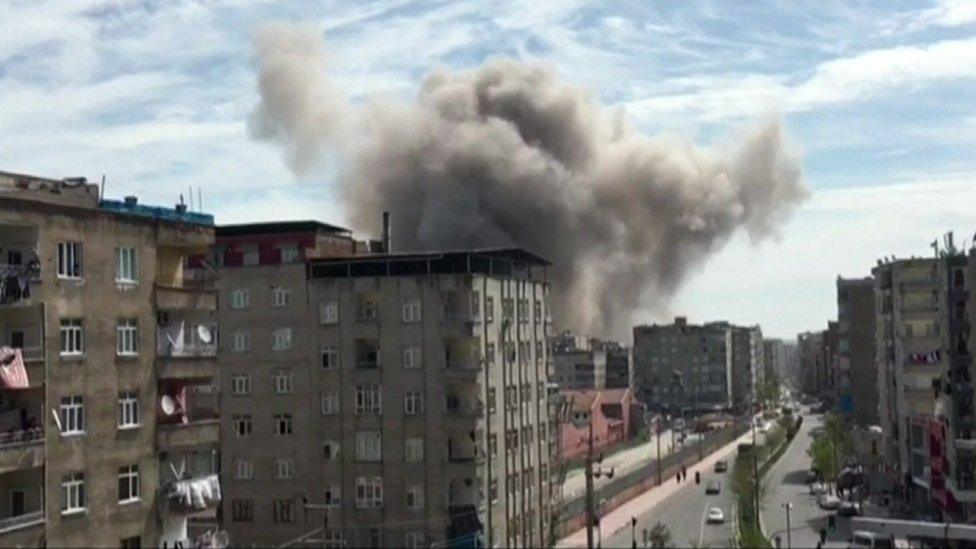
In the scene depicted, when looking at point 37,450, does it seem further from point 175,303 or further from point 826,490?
point 826,490

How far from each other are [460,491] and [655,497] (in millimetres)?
32036

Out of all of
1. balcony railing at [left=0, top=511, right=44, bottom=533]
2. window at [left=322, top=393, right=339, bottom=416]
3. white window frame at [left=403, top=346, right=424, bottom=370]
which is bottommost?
balcony railing at [left=0, top=511, right=44, bottom=533]

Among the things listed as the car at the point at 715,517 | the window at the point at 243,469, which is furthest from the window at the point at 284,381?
the car at the point at 715,517

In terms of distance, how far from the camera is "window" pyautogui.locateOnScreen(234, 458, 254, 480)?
44.8m

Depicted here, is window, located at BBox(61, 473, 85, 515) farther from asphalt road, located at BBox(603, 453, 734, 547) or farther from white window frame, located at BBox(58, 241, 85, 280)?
asphalt road, located at BBox(603, 453, 734, 547)

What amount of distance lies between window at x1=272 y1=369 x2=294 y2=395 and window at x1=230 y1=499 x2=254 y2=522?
391cm

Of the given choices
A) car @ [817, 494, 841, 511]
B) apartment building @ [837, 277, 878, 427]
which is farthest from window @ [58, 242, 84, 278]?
apartment building @ [837, 277, 878, 427]

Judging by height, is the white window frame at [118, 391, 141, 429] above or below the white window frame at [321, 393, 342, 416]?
above

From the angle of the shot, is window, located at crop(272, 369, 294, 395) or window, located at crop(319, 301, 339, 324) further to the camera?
window, located at crop(272, 369, 294, 395)

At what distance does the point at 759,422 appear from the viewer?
129250 mm

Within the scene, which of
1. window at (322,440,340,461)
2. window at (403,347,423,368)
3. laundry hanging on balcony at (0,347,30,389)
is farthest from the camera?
window at (322,440,340,461)

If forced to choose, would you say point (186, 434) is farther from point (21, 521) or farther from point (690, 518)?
point (690, 518)

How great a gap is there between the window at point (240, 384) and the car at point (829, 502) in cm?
3137

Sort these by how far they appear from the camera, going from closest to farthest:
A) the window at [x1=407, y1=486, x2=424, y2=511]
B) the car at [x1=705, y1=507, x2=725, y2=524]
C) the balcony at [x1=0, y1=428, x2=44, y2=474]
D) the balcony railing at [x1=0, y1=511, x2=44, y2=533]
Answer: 1. the balcony railing at [x1=0, y1=511, x2=44, y2=533]
2. the balcony at [x1=0, y1=428, x2=44, y2=474]
3. the window at [x1=407, y1=486, x2=424, y2=511]
4. the car at [x1=705, y1=507, x2=725, y2=524]
